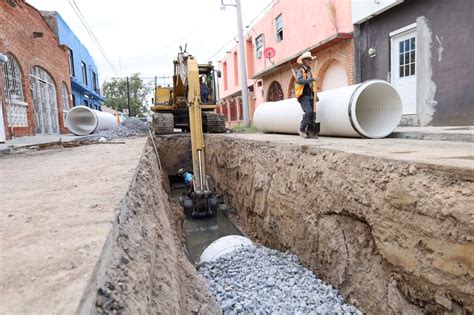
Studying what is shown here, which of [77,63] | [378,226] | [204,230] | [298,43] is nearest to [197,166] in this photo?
[204,230]

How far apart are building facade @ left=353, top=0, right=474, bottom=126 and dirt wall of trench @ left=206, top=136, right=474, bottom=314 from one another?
4749 millimetres

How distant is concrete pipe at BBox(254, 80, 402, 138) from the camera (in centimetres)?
531

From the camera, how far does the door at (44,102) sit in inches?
503

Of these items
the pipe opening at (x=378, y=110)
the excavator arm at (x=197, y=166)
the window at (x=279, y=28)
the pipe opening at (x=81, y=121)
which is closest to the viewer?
the pipe opening at (x=378, y=110)

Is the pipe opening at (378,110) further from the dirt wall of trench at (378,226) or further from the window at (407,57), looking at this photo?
the window at (407,57)

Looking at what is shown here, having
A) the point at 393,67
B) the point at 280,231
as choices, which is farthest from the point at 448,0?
the point at 280,231

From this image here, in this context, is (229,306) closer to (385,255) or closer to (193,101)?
(385,255)

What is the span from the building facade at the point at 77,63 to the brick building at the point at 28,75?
2843 millimetres

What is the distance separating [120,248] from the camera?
4.65 ft

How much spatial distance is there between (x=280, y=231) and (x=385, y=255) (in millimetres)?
2186

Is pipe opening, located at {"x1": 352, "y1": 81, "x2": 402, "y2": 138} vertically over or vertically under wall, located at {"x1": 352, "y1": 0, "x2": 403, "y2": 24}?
under

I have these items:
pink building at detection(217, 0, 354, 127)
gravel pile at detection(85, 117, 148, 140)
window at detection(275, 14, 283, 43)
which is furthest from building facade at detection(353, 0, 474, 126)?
gravel pile at detection(85, 117, 148, 140)

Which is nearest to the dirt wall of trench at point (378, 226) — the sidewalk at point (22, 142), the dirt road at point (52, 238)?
the dirt road at point (52, 238)

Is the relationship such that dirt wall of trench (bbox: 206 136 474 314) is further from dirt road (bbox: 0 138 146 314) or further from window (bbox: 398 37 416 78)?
window (bbox: 398 37 416 78)
